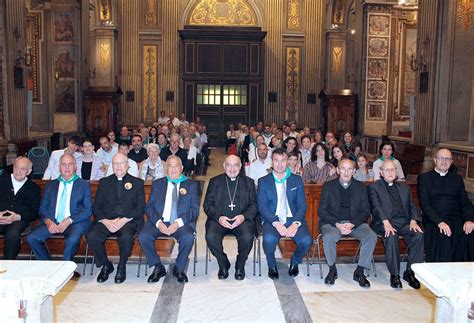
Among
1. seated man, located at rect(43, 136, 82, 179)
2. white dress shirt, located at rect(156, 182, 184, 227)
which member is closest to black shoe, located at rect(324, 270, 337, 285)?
white dress shirt, located at rect(156, 182, 184, 227)

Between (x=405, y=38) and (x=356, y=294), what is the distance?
→ 1429 cm

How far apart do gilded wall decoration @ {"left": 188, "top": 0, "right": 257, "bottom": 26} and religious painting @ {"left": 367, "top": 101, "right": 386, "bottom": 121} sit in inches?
297

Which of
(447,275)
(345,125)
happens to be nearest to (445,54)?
(345,125)

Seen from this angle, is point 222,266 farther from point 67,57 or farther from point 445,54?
point 67,57

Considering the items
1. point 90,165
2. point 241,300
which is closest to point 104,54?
point 90,165

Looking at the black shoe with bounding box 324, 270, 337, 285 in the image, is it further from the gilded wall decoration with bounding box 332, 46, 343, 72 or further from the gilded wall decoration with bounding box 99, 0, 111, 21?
the gilded wall decoration with bounding box 99, 0, 111, 21

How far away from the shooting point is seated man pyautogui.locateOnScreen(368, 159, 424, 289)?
220 inches

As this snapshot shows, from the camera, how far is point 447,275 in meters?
3.19

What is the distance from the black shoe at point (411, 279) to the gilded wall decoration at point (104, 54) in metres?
15.9

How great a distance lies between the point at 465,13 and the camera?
1038cm

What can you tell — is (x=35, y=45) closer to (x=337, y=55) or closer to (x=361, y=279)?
(x=337, y=55)

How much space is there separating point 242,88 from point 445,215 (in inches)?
624

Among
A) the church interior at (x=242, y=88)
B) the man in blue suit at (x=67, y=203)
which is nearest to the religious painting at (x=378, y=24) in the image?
the church interior at (x=242, y=88)

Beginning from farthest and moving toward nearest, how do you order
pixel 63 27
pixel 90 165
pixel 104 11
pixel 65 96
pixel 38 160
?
pixel 104 11
pixel 65 96
pixel 63 27
pixel 38 160
pixel 90 165
